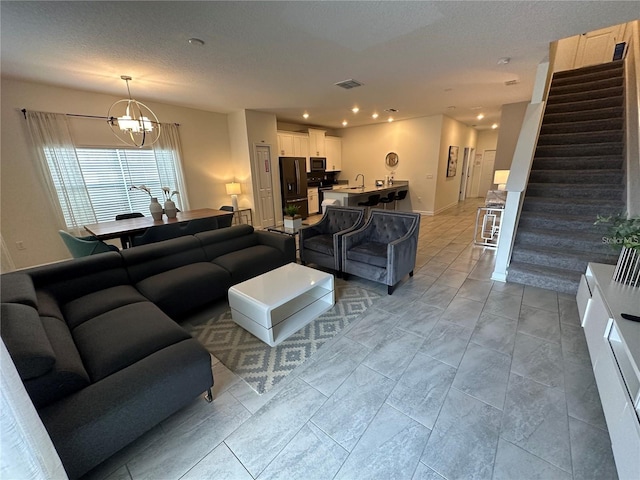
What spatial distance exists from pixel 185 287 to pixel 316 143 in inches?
249

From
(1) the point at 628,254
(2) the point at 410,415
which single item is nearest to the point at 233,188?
(2) the point at 410,415

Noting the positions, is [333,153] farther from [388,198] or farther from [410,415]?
[410,415]

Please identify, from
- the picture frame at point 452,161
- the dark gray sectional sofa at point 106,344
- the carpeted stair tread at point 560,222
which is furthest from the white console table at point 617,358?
the picture frame at point 452,161

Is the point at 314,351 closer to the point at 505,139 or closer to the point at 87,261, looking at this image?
the point at 87,261

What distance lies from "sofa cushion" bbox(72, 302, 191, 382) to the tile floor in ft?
1.47

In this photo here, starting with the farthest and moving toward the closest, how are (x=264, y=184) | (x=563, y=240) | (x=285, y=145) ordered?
(x=285, y=145)
(x=264, y=184)
(x=563, y=240)

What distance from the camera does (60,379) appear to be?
3.79ft

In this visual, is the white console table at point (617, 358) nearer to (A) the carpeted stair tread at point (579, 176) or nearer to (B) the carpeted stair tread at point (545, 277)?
(B) the carpeted stair tread at point (545, 277)

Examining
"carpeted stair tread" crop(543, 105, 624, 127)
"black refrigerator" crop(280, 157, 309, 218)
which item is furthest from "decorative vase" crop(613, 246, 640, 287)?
"black refrigerator" crop(280, 157, 309, 218)

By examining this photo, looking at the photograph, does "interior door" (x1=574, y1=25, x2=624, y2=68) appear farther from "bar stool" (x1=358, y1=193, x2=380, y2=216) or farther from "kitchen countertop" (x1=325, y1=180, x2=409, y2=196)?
"bar stool" (x1=358, y1=193, x2=380, y2=216)

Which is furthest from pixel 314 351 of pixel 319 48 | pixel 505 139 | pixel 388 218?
pixel 505 139

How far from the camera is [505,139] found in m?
5.84

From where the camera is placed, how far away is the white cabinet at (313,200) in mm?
7663

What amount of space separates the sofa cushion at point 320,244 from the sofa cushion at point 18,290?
2.58 metres
